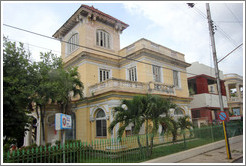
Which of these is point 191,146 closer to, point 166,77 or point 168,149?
point 168,149

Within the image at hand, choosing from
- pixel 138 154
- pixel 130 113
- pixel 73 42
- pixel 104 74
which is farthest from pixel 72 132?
pixel 138 154

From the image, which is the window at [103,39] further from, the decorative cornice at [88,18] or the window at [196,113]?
the window at [196,113]

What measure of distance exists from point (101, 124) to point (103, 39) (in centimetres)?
863

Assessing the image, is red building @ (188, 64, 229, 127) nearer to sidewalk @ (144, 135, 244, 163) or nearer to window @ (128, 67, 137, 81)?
window @ (128, 67, 137, 81)

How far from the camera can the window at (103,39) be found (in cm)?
1914

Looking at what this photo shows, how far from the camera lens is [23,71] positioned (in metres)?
9.34

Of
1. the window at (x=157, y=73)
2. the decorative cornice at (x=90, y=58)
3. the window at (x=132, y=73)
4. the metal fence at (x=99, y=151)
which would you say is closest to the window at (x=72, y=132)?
the decorative cornice at (x=90, y=58)

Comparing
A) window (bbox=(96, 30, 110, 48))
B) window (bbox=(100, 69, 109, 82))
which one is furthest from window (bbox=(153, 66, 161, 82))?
window (bbox=(96, 30, 110, 48))

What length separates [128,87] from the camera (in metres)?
15.0

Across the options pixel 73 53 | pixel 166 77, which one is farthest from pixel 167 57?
pixel 73 53

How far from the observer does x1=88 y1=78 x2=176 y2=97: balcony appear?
1414 centimetres

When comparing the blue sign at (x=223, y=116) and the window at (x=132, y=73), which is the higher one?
the window at (x=132, y=73)

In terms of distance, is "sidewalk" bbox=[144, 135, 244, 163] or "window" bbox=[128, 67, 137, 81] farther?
"window" bbox=[128, 67, 137, 81]

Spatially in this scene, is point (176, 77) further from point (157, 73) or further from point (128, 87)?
point (128, 87)
